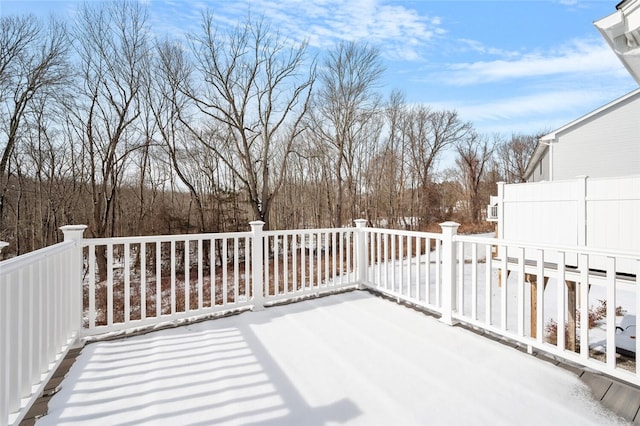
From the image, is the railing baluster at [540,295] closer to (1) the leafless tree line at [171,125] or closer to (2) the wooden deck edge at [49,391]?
(2) the wooden deck edge at [49,391]

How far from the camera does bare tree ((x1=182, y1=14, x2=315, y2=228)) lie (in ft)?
30.7

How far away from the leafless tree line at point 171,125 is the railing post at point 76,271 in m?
7.38

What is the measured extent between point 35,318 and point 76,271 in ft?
2.85

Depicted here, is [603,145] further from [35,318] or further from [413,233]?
[35,318]

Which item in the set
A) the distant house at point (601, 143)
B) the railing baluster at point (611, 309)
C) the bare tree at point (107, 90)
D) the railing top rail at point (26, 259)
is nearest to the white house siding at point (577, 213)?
the railing baluster at point (611, 309)

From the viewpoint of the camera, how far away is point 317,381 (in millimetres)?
1982

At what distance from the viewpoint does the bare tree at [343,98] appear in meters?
11.3

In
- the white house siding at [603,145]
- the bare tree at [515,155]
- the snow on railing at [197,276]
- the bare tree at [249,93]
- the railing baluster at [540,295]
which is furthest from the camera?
the bare tree at [515,155]

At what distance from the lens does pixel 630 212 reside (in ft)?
13.7

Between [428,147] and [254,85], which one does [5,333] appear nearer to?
[254,85]

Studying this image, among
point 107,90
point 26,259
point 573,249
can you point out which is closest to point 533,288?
point 573,249

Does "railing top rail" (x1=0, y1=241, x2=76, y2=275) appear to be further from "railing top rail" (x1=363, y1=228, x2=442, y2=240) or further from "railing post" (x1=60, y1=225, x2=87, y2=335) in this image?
"railing top rail" (x1=363, y1=228, x2=442, y2=240)

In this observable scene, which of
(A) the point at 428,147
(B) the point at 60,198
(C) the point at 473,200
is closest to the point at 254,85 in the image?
(B) the point at 60,198

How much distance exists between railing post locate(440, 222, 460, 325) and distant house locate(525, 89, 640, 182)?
27.9 feet
